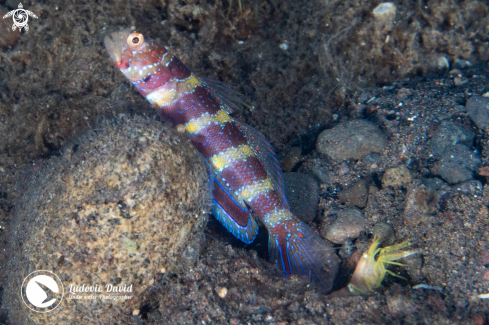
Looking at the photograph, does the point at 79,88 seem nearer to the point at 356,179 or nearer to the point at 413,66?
the point at 356,179

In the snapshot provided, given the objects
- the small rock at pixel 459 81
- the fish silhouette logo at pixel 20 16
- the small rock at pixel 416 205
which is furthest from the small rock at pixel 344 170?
the fish silhouette logo at pixel 20 16

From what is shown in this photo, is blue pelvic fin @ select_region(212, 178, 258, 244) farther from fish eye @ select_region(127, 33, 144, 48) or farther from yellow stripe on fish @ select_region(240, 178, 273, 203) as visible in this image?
fish eye @ select_region(127, 33, 144, 48)

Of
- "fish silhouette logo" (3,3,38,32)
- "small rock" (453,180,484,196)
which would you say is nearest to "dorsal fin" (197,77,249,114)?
"small rock" (453,180,484,196)

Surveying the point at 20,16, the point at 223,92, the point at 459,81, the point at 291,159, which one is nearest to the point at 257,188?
the point at 291,159

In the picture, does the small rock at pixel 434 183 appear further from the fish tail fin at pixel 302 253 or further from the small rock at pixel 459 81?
the small rock at pixel 459 81

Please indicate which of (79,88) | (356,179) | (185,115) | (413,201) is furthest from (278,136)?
(79,88)

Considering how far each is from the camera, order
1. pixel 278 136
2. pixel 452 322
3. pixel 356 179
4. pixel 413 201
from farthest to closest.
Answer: pixel 278 136, pixel 356 179, pixel 413 201, pixel 452 322

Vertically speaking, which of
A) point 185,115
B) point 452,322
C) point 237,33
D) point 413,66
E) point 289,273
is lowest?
point 289,273
